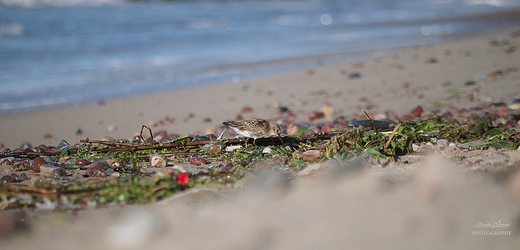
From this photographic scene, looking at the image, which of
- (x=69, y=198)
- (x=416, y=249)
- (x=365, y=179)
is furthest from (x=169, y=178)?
(x=416, y=249)

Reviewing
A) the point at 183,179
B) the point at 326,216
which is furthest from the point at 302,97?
the point at 326,216

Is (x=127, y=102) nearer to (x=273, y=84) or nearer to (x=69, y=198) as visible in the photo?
(x=273, y=84)

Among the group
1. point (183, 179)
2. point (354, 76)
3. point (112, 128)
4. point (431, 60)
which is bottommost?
point (183, 179)

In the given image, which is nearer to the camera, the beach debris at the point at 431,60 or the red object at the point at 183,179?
the red object at the point at 183,179

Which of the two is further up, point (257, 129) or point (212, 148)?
point (257, 129)

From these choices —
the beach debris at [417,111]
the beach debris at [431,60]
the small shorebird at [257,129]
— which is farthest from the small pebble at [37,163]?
the beach debris at [431,60]

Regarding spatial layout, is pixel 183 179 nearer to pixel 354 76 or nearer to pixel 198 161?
pixel 198 161

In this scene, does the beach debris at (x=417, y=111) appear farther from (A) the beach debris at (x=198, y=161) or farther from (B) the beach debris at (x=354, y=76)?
(A) the beach debris at (x=198, y=161)
